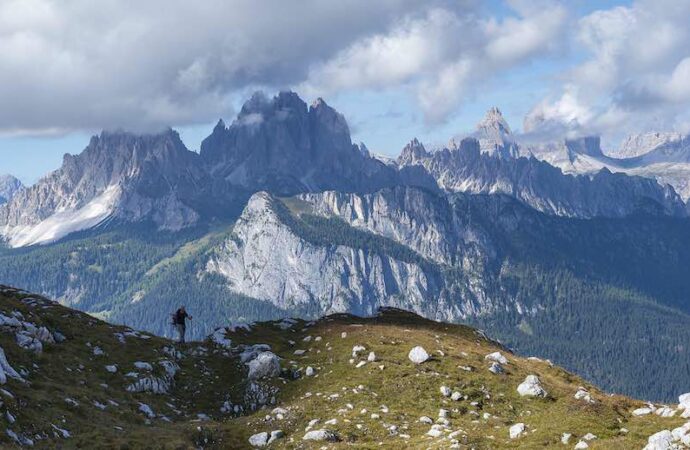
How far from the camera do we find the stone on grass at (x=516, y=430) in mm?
40306

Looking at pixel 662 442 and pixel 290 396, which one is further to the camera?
pixel 290 396

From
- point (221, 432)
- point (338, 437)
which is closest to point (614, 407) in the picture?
point (338, 437)

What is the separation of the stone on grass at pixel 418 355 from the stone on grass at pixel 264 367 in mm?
13163

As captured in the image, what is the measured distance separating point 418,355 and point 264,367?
15030 mm

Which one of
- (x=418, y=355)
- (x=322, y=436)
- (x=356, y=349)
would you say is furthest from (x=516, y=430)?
(x=356, y=349)

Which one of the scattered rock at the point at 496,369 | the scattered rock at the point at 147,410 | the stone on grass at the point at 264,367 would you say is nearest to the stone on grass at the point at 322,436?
the scattered rock at the point at 147,410

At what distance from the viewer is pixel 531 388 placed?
52.4 meters

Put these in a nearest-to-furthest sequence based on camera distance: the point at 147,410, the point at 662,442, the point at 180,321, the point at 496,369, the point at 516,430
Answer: the point at 662,442, the point at 516,430, the point at 147,410, the point at 496,369, the point at 180,321

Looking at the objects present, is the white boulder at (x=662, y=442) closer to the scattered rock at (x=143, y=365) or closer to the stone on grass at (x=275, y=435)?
the stone on grass at (x=275, y=435)

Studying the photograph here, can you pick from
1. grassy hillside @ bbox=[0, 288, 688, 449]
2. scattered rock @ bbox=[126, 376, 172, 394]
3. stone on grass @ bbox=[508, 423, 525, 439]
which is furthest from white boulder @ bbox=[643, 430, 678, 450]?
scattered rock @ bbox=[126, 376, 172, 394]

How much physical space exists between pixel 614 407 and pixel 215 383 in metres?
35.8

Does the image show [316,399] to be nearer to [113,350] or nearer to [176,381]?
[176,381]

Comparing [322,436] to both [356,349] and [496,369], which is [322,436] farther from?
[356,349]

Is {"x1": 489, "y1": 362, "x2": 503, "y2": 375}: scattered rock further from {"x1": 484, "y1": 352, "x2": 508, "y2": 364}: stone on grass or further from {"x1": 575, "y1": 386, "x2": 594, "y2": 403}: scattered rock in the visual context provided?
{"x1": 575, "y1": 386, "x2": 594, "y2": 403}: scattered rock
